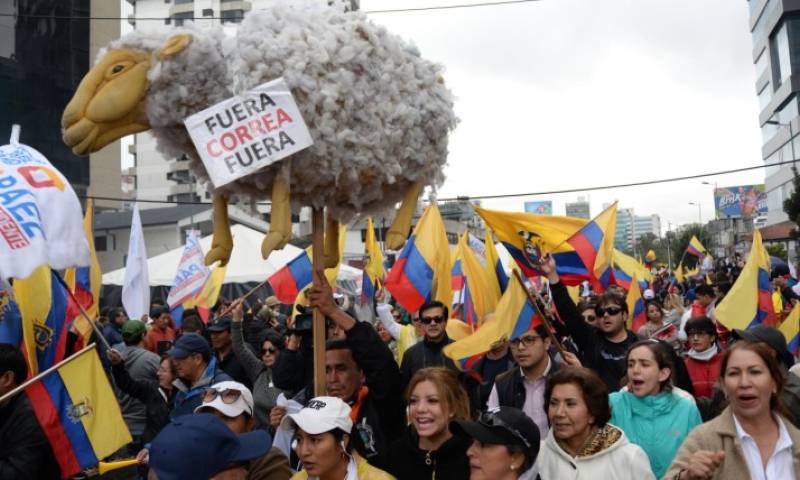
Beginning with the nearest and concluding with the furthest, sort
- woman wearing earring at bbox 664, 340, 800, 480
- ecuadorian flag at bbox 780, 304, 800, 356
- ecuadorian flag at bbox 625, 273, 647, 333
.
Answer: woman wearing earring at bbox 664, 340, 800, 480 → ecuadorian flag at bbox 780, 304, 800, 356 → ecuadorian flag at bbox 625, 273, 647, 333

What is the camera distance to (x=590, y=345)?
562cm

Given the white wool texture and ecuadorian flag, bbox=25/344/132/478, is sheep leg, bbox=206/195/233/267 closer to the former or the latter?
the white wool texture

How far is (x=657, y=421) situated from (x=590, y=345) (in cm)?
159

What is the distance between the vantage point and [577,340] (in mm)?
5605

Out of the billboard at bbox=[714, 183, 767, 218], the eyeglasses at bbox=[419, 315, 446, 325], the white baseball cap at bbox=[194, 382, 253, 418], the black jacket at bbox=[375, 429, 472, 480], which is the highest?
the billboard at bbox=[714, 183, 767, 218]

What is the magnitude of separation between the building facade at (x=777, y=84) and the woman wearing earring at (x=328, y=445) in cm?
4634

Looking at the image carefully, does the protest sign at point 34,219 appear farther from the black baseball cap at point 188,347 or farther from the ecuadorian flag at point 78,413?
the black baseball cap at point 188,347

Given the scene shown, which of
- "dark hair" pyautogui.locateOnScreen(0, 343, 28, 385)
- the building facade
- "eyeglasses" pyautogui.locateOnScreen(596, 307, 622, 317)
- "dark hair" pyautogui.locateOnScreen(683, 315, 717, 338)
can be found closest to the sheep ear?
"dark hair" pyautogui.locateOnScreen(0, 343, 28, 385)

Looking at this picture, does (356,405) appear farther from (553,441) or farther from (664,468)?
(664,468)

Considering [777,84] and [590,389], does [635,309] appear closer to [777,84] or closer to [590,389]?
[590,389]

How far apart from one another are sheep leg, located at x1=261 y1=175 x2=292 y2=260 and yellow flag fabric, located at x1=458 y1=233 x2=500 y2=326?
183 inches

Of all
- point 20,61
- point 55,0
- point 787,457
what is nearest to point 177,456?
point 787,457

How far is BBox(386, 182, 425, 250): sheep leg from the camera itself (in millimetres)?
3732

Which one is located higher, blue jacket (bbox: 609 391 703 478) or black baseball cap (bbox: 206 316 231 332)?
black baseball cap (bbox: 206 316 231 332)
